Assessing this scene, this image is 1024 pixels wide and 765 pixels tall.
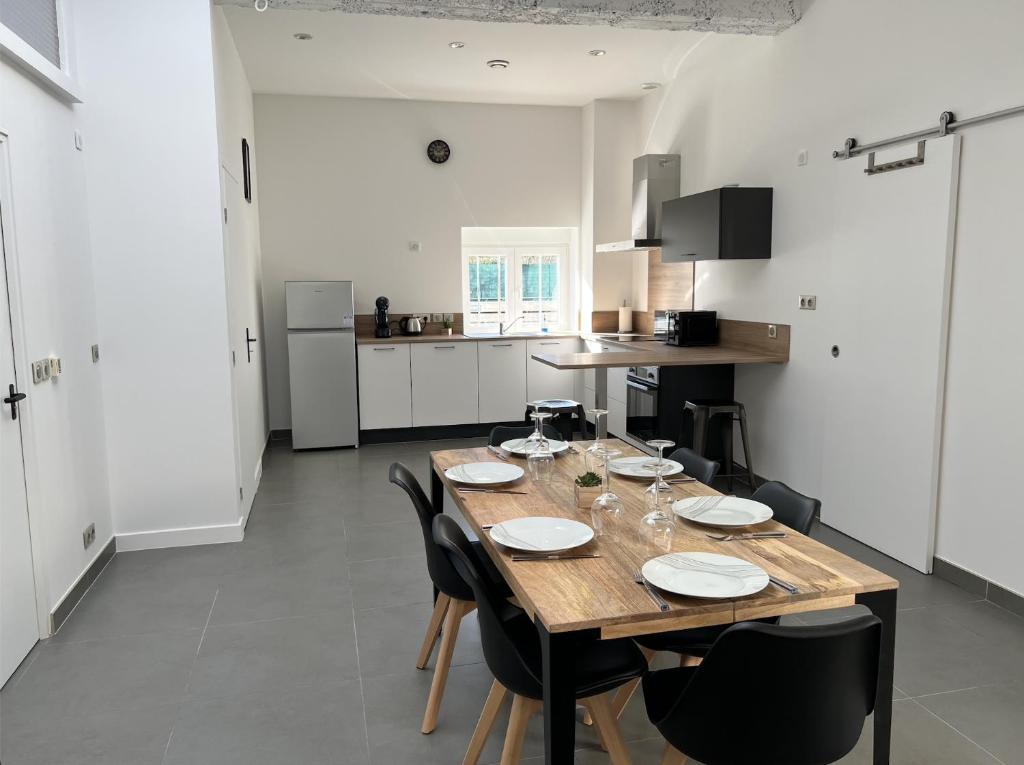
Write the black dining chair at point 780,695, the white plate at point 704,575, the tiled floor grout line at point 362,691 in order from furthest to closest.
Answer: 1. the tiled floor grout line at point 362,691
2. the white plate at point 704,575
3. the black dining chair at point 780,695

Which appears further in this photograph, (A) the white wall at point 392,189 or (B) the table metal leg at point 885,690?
(A) the white wall at point 392,189

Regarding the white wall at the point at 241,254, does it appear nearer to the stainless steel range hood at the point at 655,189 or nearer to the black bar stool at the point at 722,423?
the black bar stool at the point at 722,423

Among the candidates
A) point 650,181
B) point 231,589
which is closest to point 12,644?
point 231,589

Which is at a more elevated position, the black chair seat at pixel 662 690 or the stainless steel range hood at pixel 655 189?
the stainless steel range hood at pixel 655 189

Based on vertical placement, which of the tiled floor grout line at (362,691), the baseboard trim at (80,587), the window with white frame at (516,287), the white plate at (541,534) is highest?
the window with white frame at (516,287)

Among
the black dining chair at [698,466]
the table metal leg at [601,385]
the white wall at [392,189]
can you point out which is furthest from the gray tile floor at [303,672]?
the white wall at [392,189]

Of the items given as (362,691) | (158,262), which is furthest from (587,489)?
(158,262)

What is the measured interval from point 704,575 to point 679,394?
142 inches

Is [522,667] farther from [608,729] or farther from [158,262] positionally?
[158,262]

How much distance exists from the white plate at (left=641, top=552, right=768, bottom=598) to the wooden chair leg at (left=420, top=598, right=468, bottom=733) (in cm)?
92

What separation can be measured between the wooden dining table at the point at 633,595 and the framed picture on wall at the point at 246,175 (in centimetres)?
409

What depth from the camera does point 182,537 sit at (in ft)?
13.6

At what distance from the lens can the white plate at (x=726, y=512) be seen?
7.22 feet

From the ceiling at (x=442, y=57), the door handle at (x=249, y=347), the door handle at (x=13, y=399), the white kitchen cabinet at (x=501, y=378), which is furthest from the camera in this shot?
the white kitchen cabinet at (x=501, y=378)
